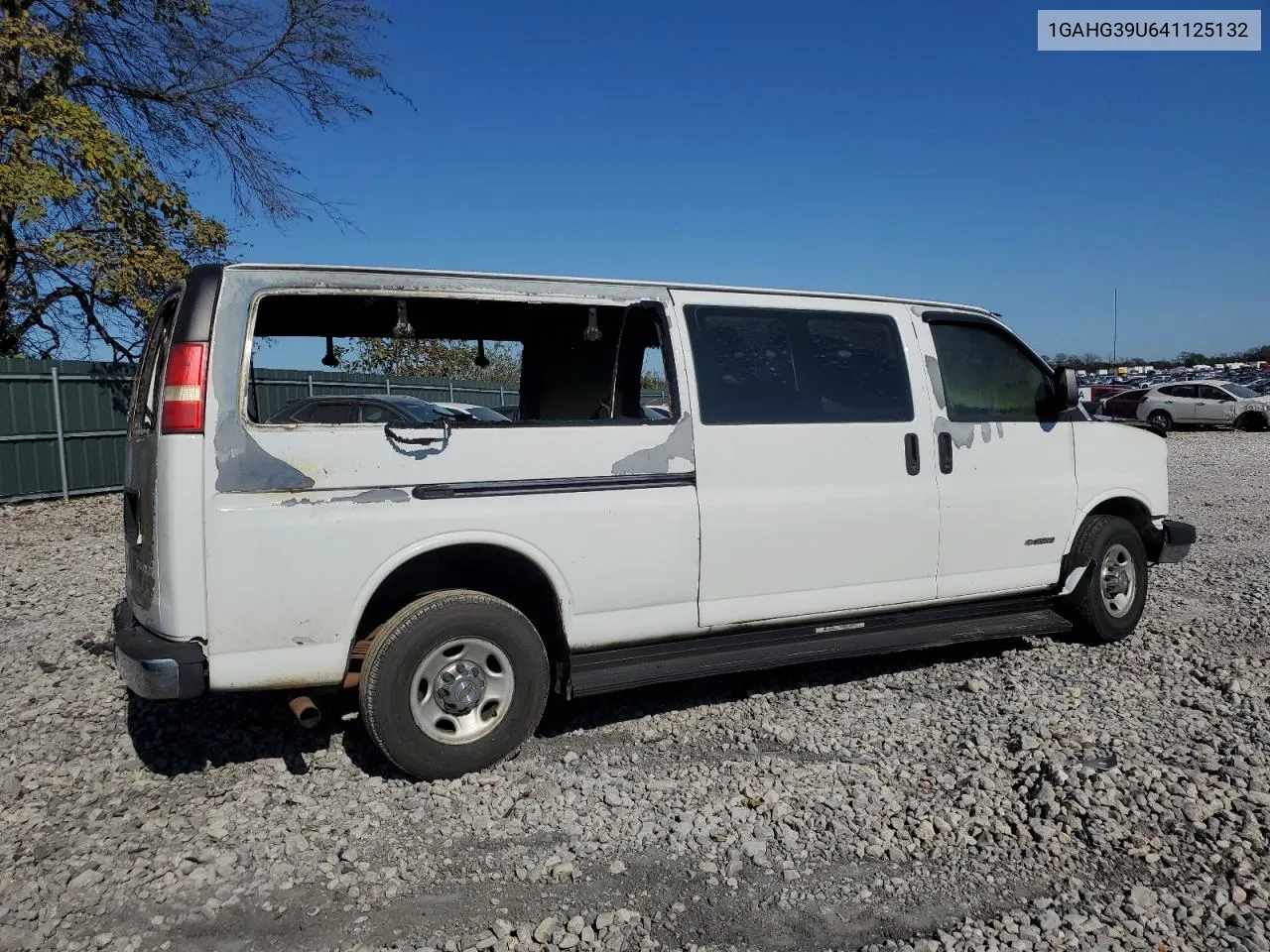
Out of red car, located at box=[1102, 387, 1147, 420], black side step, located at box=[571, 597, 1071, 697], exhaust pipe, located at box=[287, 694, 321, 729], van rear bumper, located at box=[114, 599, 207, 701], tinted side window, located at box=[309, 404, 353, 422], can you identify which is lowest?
black side step, located at box=[571, 597, 1071, 697]

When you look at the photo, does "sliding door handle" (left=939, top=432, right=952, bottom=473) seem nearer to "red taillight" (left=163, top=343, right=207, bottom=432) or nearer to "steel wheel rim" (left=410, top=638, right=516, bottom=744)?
"steel wheel rim" (left=410, top=638, right=516, bottom=744)

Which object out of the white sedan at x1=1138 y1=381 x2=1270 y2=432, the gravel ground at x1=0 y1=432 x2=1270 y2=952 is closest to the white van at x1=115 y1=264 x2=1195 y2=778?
the gravel ground at x1=0 y1=432 x2=1270 y2=952

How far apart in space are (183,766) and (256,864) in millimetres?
1065

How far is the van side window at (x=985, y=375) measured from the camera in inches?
198

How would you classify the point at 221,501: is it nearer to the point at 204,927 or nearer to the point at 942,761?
Result: the point at 204,927

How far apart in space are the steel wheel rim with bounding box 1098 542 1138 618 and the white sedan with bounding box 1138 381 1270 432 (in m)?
23.7

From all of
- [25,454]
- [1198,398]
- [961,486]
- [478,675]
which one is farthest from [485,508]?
[1198,398]

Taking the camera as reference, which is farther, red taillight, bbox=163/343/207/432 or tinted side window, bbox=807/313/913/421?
tinted side window, bbox=807/313/913/421

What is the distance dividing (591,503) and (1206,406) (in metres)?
28.3

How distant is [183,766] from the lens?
13.1 feet

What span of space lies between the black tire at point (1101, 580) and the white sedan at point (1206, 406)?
23.7 m

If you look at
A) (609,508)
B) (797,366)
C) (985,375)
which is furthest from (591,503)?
(985,375)

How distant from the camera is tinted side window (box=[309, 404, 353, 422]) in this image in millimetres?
6523

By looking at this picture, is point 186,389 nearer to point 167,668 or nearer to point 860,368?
point 167,668
